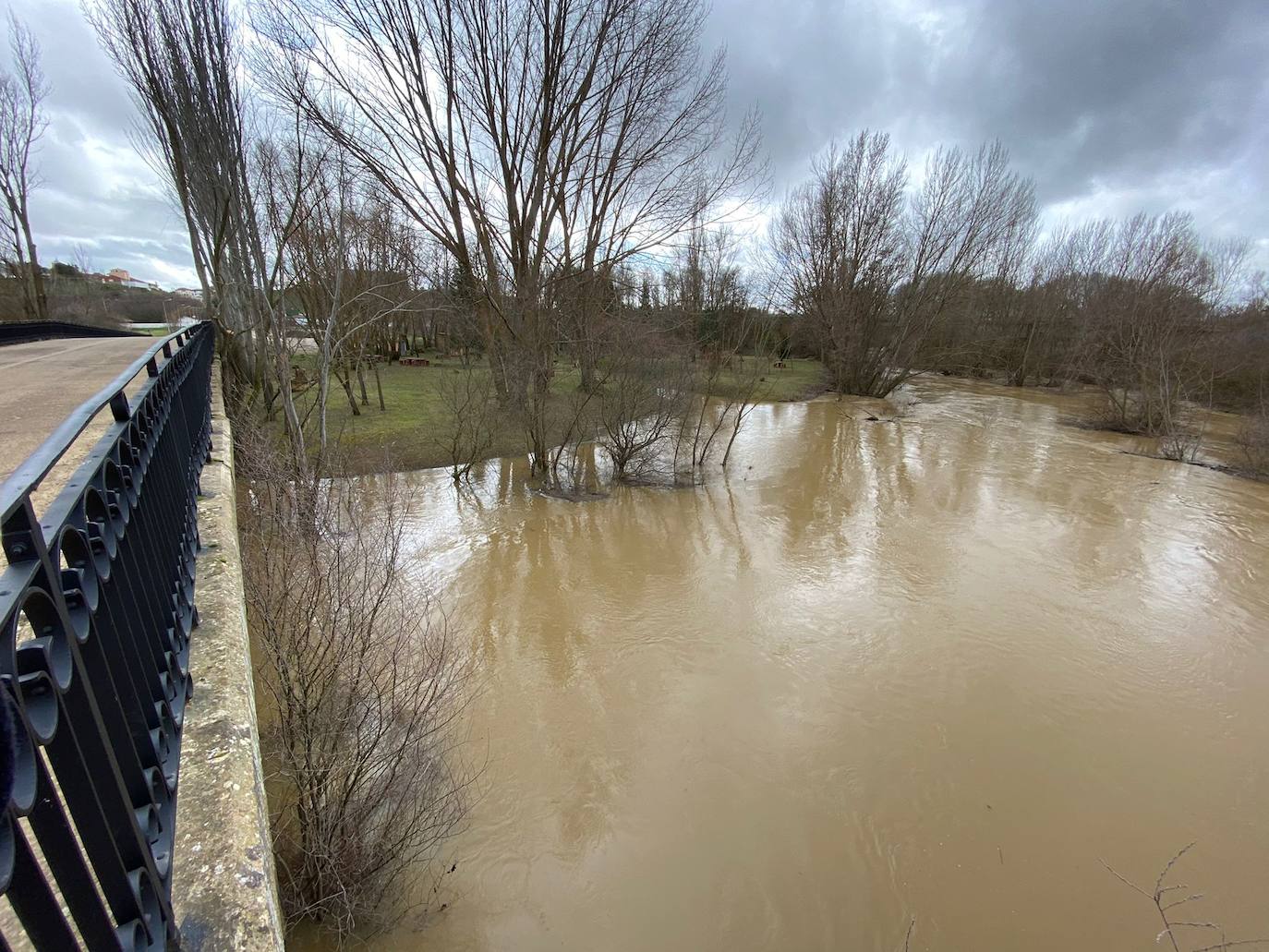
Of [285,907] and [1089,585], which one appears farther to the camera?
[1089,585]

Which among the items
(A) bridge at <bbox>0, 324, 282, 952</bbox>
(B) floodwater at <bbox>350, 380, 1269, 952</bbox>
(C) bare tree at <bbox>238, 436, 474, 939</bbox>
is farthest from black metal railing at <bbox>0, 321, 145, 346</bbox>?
(A) bridge at <bbox>0, 324, 282, 952</bbox>

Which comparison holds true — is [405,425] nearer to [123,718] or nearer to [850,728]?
[850,728]

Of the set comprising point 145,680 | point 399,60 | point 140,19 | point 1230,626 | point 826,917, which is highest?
point 399,60

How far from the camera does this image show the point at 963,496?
12.0 metres

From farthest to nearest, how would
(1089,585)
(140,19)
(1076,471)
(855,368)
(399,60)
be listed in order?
(855,368) → (1076,471) → (399,60) → (140,19) → (1089,585)

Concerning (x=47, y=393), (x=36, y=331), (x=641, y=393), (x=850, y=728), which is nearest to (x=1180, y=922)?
(x=850, y=728)

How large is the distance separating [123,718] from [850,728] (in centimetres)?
530

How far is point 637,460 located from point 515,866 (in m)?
9.32

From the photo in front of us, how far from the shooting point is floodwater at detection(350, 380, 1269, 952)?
12.1 feet

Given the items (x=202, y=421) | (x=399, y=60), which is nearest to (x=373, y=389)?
(x=399, y=60)

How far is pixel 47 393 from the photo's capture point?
625 centimetres

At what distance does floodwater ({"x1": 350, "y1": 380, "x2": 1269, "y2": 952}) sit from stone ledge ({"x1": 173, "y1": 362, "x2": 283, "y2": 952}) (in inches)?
80.9

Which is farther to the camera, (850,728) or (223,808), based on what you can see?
(850,728)

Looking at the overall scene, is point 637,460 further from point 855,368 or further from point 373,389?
point 855,368
